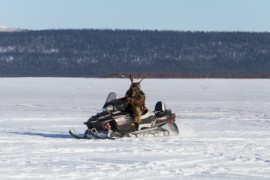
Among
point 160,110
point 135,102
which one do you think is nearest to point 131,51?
point 160,110

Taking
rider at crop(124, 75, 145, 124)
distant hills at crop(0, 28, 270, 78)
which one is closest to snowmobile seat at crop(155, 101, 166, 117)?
rider at crop(124, 75, 145, 124)

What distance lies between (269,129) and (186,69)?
434 feet

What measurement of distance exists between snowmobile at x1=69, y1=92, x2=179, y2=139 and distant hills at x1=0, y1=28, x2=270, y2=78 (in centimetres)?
13568

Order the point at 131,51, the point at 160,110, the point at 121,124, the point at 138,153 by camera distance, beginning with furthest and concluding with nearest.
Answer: the point at 131,51, the point at 160,110, the point at 121,124, the point at 138,153

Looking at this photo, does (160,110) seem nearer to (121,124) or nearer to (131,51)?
(121,124)

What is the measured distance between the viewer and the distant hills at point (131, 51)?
155m

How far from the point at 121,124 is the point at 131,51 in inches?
5776

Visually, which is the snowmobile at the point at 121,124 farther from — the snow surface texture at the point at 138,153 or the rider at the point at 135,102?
the snow surface texture at the point at 138,153

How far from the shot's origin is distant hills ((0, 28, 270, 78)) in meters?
155

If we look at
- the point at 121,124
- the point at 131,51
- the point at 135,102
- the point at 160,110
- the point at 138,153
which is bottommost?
the point at 138,153

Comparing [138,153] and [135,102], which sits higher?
A: [135,102]

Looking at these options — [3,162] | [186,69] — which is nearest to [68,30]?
[186,69]

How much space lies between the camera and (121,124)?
48.9 ft

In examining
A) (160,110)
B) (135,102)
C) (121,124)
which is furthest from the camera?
(160,110)
